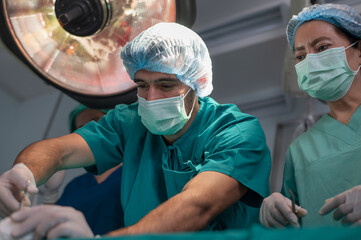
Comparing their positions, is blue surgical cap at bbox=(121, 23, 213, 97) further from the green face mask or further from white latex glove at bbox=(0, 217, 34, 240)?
white latex glove at bbox=(0, 217, 34, 240)

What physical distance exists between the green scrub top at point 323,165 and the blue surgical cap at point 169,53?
46 centimetres

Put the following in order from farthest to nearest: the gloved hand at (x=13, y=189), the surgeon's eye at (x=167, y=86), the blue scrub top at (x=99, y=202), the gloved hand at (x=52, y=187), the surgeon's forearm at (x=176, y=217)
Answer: the gloved hand at (x=52, y=187) → the blue scrub top at (x=99, y=202) → the surgeon's eye at (x=167, y=86) → the gloved hand at (x=13, y=189) → the surgeon's forearm at (x=176, y=217)

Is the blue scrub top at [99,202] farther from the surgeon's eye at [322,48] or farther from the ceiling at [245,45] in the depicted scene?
the surgeon's eye at [322,48]

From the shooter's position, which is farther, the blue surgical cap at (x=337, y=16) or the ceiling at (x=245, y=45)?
the ceiling at (x=245, y=45)

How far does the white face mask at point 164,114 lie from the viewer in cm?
156

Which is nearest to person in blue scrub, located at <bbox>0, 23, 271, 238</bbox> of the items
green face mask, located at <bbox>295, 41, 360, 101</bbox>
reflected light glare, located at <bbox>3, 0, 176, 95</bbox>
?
reflected light glare, located at <bbox>3, 0, 176, 95</bbox>

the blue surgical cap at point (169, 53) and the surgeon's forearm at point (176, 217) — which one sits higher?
the blue surgical cap at point (169, 53)

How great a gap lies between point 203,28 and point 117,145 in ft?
3.69

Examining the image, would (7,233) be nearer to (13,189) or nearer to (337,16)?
(13,189)

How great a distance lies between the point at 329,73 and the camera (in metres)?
1.62

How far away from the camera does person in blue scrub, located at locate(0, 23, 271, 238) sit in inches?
55.7

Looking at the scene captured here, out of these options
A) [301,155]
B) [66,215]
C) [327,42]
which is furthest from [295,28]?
[66,215]

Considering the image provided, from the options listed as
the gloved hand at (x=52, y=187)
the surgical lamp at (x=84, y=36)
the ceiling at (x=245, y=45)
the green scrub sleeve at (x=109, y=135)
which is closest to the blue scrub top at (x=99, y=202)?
the gloved hand at (x=52, y=187)

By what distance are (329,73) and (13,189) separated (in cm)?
110
